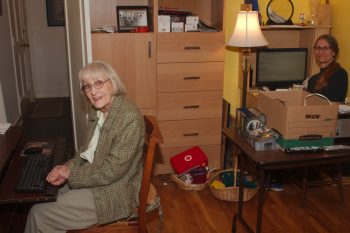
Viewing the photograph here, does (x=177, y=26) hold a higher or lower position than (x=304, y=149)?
higher

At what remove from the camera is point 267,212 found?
2939 mm

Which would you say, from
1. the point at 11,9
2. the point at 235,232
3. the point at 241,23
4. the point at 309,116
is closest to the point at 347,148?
the point at 309,116

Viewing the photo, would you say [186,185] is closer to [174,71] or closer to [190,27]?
[174,71]

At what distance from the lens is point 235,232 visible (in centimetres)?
267

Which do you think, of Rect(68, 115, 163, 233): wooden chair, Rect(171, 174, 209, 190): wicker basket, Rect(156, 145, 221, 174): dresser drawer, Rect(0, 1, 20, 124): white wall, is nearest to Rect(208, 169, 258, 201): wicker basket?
Rect(171, 174, 209, 190): wicker basket

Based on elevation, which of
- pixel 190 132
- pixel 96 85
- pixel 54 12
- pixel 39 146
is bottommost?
pixel 190 132

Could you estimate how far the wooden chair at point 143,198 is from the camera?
1778 millimetres

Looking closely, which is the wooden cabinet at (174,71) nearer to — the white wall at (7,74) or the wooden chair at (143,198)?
the wooden chair at (143,198)

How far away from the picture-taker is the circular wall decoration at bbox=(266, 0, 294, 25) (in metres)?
3.64

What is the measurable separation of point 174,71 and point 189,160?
0.77 meters

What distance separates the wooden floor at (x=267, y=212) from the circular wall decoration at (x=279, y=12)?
1.50 m

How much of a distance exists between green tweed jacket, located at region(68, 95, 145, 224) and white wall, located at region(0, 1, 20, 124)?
9.52 feet

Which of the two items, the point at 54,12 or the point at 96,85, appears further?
the point at 54,12

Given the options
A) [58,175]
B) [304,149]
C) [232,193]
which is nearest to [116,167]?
[58,175]
